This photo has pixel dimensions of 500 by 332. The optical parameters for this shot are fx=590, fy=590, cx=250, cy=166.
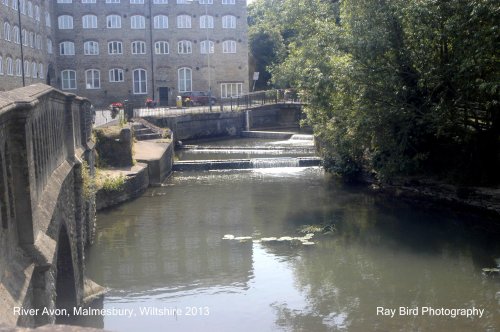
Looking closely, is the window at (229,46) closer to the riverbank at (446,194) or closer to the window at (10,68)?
the window at (10,68)

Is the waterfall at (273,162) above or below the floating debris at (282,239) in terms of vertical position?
above

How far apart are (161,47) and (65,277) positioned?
1829 inches

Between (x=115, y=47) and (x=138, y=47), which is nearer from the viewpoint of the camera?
(x=115, y=47)

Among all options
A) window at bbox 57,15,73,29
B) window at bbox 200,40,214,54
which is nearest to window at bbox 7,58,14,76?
window at bbox 57,15,73,29

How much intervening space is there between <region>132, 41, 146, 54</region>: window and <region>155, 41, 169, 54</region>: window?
3.87 ft

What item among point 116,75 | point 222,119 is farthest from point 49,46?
point 222,119

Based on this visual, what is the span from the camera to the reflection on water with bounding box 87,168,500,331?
11.4 meters

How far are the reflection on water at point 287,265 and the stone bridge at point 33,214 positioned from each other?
189 cm

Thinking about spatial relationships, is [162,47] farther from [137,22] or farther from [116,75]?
[116,75]

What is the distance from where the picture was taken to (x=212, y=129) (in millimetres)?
44625

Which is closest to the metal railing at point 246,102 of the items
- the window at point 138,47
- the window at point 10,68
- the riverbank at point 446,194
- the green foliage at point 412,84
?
the window at point 138,47

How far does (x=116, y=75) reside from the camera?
2131 inches

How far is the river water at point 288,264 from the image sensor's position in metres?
11.4

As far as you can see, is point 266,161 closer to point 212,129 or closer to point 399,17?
point 399,17
